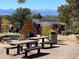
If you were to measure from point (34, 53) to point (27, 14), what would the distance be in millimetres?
67993

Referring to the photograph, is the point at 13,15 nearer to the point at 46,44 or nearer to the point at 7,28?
the point at 7,28

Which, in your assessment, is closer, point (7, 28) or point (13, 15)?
point (7, 28)

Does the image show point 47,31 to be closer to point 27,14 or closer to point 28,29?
point 28,29

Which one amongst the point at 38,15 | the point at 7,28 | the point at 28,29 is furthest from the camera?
the point at 38,15

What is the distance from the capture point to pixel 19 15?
85.7 metres

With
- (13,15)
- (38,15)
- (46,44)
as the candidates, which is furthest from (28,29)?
(38,15)

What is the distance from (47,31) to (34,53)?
1811 centimetres

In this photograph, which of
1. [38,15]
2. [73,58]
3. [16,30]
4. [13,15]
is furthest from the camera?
[38,15]

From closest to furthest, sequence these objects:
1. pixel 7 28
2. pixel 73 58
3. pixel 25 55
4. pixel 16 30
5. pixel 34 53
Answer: pixel 73 58, pixel 25 55, pixel 34 53, pixel 16 30, pixel 7 28

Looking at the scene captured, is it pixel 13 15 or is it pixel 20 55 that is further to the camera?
pixel 13 15

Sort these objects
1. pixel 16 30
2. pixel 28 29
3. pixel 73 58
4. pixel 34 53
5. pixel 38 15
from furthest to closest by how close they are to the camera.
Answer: pixel 38 15, pixel 16 30, pixel 28 29, pixel 34 53, pixel 73 58

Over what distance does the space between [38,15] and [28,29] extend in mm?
65947

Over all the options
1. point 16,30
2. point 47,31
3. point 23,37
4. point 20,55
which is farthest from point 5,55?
point 16,30

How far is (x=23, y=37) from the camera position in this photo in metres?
30.4
